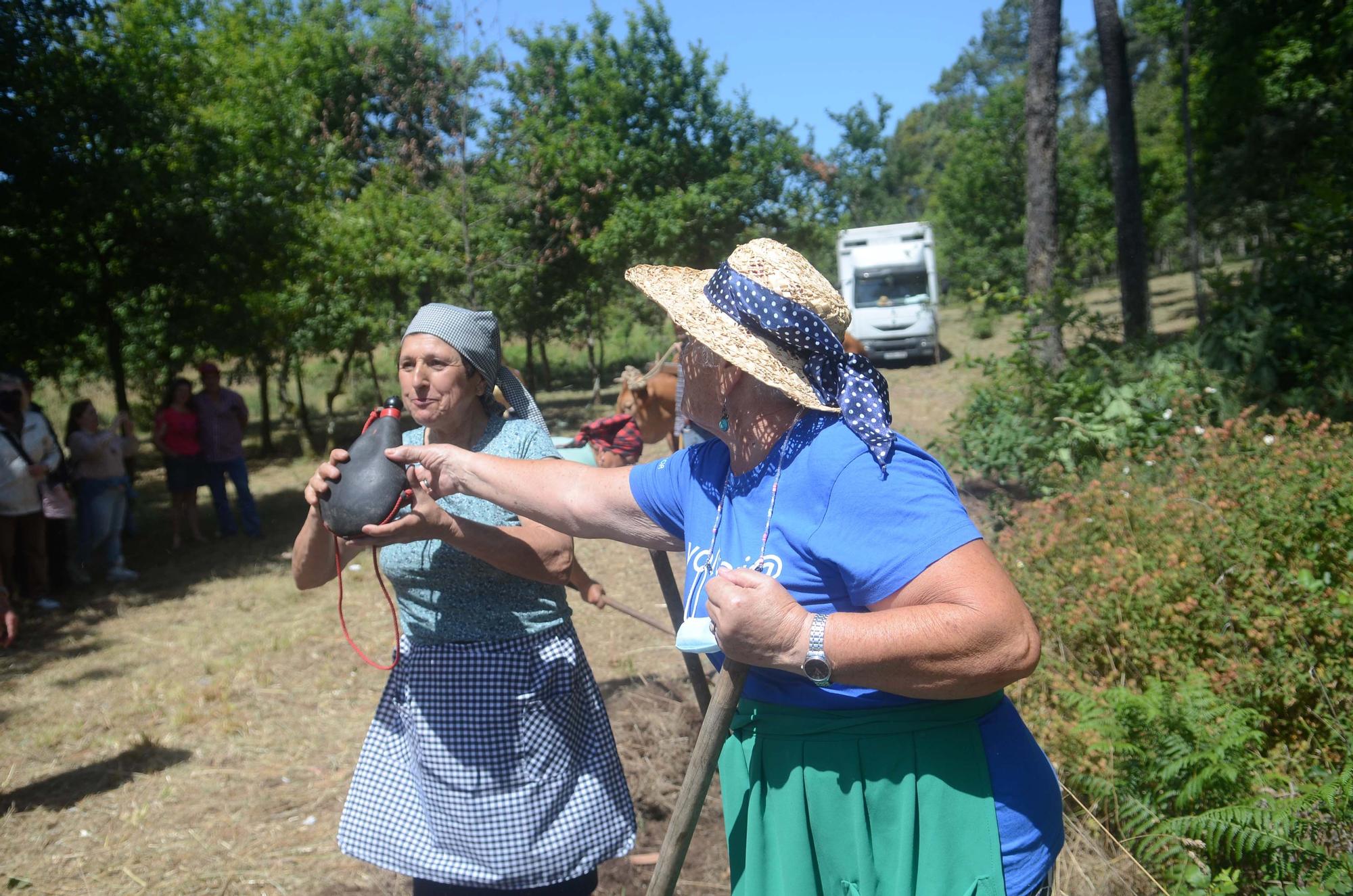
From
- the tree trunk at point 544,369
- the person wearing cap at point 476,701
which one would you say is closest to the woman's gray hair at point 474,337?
the person wearing cap at point 476,701

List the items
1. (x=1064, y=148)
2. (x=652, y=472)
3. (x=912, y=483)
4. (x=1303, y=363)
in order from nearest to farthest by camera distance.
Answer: (x=912, y=483) < (x=652, y=472) < (x=1303, y=363) < (x=1064, y=148)

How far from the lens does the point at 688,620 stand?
1.72 m

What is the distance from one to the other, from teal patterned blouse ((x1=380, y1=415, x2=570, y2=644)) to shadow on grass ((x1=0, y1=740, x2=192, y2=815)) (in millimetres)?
3263

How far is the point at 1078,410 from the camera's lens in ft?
22.0

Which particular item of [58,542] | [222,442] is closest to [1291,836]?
[58,542]

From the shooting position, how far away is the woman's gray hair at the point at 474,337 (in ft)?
7.77

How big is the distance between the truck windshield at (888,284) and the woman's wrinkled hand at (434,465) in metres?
18.3

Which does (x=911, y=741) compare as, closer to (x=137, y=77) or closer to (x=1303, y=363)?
(x=1303, y=363)

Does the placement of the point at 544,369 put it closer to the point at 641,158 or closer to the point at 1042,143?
the point at 641,158

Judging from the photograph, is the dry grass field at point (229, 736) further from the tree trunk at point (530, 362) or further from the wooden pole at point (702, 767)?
the tree trunk at point (530, 362)

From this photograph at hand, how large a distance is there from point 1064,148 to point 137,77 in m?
27.7

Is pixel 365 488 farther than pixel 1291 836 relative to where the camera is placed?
No

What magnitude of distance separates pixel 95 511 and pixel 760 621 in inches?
368

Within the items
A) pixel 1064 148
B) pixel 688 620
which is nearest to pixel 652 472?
pixel 688 620
